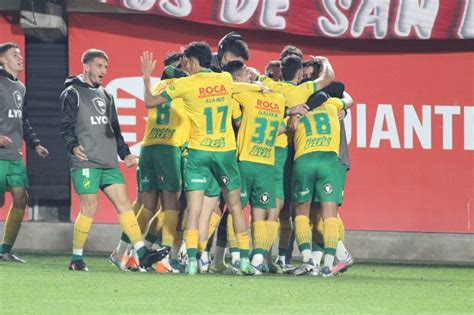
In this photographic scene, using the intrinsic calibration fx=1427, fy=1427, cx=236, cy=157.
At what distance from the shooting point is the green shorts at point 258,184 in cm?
1340

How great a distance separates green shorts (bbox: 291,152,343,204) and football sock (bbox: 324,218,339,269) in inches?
10.7

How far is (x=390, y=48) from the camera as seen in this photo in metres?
17.6

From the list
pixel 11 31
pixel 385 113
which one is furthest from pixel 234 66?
pixel 11 31

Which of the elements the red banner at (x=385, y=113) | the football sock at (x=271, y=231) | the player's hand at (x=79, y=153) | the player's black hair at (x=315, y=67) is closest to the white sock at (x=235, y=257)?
the football sock at (x=271, y=231)

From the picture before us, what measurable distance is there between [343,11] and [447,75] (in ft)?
5.15

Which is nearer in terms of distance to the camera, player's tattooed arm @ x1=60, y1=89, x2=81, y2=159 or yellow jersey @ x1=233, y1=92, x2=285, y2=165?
player's tattooed arm @ x1=60, y1=89, x2=81, y2=159

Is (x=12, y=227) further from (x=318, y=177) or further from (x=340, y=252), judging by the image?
(x=340, y=252)

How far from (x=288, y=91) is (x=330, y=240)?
4.86 ft

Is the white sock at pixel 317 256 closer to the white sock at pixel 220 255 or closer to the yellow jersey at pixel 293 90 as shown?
the white sock at pixel 220 255

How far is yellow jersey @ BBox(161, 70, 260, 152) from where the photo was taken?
12797 mm

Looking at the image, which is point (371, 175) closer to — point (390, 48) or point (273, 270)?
point (390, 48)

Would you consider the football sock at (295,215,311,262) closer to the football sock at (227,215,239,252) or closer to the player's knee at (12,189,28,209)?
the football sock at (227,215,239,252)

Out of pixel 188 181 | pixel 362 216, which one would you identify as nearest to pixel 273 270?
pixel 188 181

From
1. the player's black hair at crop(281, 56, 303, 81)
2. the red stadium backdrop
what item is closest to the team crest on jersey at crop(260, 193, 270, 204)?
the player's black hair at crop(281, 56, 303, 81)
